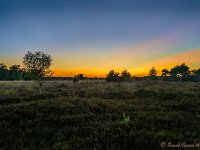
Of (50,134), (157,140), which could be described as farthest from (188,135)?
(50,134)

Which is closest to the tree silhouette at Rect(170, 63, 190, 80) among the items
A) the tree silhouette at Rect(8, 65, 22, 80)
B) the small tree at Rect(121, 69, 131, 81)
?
the small tree at Rect(121, 69, 131, 81)

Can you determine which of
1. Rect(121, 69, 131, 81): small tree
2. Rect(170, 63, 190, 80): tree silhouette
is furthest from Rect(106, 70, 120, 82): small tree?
Rect(170, 63, 190, 80): tree silhouette

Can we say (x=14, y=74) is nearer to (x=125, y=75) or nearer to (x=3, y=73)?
(x=3, y=73)

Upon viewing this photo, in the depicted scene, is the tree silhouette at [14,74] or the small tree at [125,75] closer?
the small tree at [125,75]

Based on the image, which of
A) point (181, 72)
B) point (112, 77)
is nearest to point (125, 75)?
point (112, 77)

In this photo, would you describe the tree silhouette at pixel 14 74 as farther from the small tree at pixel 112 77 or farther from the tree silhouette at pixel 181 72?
the tree silhouette at pixel 181 72

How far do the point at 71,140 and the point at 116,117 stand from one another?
393 cm

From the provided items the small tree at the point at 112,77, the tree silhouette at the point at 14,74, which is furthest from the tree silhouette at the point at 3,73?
the small tree at the point at 112,77

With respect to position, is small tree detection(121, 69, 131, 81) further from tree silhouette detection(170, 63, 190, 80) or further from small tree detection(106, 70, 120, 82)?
tree silhouette detection(170, 63, 190, 80)

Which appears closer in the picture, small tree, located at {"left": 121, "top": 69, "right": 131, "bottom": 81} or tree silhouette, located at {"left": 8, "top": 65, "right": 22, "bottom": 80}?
small tree, located at {"left": 121, "top": 69, "right": 131, "bottom": 81}

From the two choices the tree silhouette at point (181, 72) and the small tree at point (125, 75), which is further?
the tree silhouette at point (181, 72)

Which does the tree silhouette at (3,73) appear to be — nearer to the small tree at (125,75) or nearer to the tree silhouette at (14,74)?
the tree silhouette at (14,74)

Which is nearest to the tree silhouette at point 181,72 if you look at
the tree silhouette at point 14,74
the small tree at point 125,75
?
the small tree at point 125,75

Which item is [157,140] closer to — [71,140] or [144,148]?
[144,148]
